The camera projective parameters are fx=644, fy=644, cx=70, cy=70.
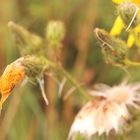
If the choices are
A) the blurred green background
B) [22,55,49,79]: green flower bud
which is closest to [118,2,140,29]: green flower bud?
[22,55,49,79]: green flower bud

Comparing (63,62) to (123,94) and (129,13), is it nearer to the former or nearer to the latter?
(123,94)

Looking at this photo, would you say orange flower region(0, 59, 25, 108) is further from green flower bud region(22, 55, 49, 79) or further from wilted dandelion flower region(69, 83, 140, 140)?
wilted dandelion flower region(69, 83, 140, 140)

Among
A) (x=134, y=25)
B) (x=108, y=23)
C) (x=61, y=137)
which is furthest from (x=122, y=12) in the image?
(x=108, y=23)

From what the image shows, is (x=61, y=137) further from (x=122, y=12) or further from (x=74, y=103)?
(x=122, y=12)

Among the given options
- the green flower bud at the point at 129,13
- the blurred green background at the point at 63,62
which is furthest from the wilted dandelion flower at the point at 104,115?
the blurred green background at the point at 63,62

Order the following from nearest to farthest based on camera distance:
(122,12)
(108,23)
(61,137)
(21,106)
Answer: (122,12), (61,137), (21,106), (108,23)
